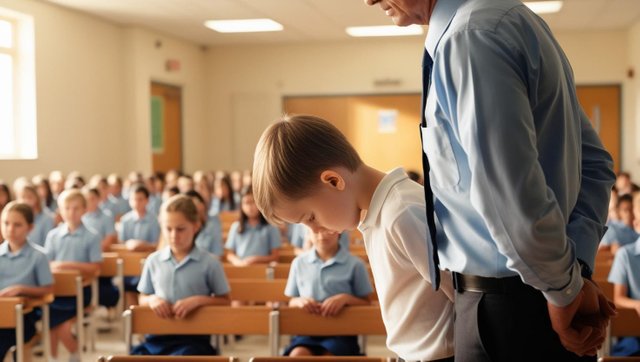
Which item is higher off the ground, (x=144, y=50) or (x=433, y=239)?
(x=144, y=50)

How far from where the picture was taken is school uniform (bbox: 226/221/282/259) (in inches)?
253

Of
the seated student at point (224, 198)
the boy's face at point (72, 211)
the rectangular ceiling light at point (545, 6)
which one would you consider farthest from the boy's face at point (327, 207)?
the rectangular ceiling light at point (545, 6)

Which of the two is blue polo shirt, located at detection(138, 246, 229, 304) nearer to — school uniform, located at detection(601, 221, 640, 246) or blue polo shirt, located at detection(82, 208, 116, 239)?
blue polo shirt, located at detection(82, 208, 116, 239)

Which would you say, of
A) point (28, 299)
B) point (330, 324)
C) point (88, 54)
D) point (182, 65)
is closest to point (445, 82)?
point (330, 324)

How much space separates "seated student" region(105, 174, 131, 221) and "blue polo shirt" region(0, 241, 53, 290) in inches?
169

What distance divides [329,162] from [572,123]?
40cm

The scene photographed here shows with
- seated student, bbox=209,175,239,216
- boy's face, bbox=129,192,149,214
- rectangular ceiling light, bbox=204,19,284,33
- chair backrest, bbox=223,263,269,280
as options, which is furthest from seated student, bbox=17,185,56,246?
rectangular ceiling light, bbox=204,19,284,33

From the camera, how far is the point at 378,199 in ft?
4.34

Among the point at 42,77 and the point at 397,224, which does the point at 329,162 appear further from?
the point at 42,77

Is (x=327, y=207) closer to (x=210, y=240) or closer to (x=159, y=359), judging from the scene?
(x=159, y=359)

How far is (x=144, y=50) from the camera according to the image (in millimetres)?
12586

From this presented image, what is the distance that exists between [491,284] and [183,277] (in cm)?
322

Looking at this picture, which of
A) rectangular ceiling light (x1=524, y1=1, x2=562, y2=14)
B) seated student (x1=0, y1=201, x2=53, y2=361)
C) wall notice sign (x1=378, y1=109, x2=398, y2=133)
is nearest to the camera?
seated student (x1=0, y1=201, x2=53, y2=361)

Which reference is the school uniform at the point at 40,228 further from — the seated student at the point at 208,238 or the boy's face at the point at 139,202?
the seated student at the point at 208,238
